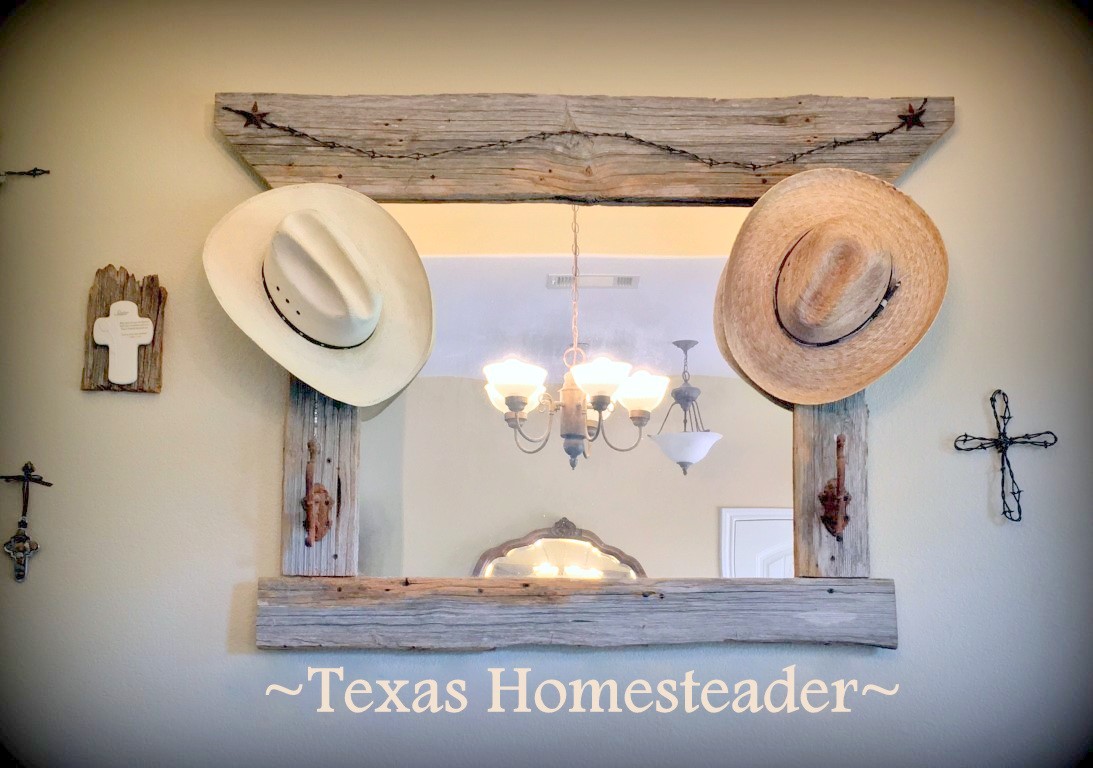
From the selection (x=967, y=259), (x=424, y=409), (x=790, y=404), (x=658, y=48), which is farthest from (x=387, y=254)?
(x=967, y=259)

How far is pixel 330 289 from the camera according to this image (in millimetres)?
1516

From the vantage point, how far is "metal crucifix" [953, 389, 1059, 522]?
5.67 feet

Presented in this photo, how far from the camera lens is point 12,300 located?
1731 mm

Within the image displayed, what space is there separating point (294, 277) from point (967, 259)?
4.51 ft

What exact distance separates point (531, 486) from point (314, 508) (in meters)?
0.43

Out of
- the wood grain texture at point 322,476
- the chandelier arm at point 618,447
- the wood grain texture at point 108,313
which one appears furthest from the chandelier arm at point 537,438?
the wood grain texture at point 108,313

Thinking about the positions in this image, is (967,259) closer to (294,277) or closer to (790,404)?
(790,404)

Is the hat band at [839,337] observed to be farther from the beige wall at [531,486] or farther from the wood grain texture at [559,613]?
the wood grain texture at [559,613]

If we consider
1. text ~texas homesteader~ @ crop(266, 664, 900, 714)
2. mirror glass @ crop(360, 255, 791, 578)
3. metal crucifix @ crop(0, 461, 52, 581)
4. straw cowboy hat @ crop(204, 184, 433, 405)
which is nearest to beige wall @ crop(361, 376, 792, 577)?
mirror glass @ crop(360, 255, 791, 578)

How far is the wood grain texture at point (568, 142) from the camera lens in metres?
1.74

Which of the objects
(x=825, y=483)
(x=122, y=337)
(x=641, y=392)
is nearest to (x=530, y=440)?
(x=641, y=392)

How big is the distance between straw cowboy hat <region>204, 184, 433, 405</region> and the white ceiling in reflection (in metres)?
0.07

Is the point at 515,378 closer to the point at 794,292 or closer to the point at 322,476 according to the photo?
the point at 322,476

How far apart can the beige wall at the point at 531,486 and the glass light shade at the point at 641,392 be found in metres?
0.03
